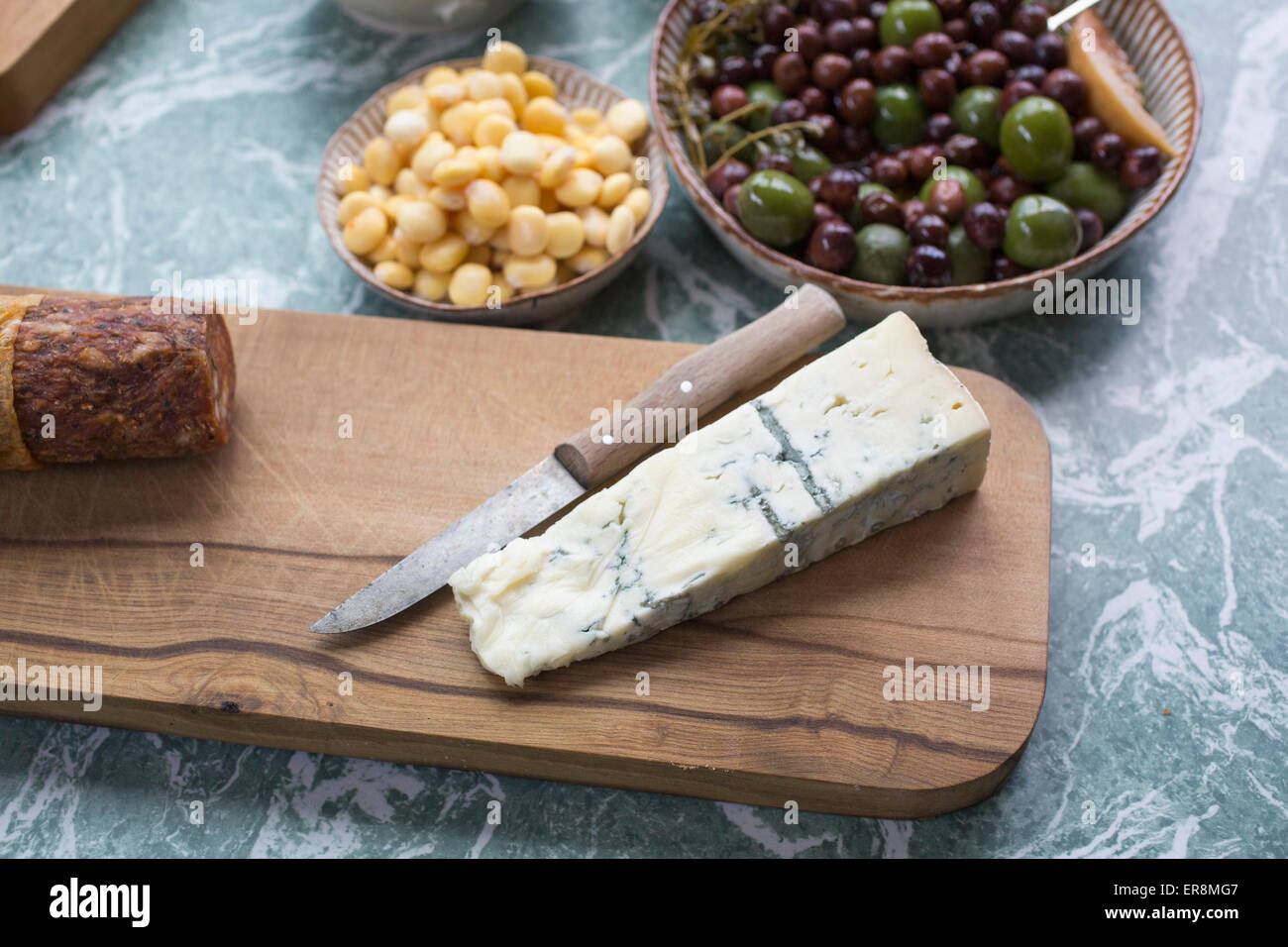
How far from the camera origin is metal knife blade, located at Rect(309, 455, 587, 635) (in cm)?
179

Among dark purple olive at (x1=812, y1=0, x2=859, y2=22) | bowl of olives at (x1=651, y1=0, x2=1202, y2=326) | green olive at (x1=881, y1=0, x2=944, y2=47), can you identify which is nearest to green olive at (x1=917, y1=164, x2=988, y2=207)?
bowl of olives at (x1=651, y1=0, x2=1202, y2=326)

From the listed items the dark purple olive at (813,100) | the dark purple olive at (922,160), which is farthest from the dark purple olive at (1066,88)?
the dark purple olive at (813,100)

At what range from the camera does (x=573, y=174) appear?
221 cm

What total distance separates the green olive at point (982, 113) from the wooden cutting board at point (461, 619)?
57 cm

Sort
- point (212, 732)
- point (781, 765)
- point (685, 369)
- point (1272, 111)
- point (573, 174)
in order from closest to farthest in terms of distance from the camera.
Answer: point (781, 765) → point (212, 732) → point (685, 369) → point (573, 174) → point (1272, 111)

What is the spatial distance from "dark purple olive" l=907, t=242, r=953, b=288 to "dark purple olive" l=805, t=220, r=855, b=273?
0.12 m


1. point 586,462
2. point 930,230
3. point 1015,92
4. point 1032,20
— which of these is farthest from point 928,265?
point 586,462

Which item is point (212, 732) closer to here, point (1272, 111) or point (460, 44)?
point (460, 44)

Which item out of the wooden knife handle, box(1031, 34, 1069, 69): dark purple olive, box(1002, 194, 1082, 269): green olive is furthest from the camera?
box(1031, 34, 1069, 69): dark purple olive

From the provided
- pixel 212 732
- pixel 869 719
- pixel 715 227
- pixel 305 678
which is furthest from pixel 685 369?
pixel 212 732

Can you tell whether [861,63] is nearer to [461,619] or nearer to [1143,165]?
[1143,165]

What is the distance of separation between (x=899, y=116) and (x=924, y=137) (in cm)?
8

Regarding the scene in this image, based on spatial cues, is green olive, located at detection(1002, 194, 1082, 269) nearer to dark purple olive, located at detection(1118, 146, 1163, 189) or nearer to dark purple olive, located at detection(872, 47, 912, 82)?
dark purple olive, located at detection(1118, 146, 1163, 189)

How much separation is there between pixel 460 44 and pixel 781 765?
6.62 ft
